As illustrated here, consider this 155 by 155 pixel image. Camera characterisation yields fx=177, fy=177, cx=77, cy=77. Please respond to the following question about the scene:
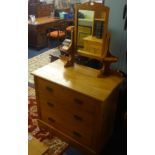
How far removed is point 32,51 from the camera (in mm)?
4227

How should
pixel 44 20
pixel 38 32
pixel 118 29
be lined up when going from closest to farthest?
pixel 118 29
pixel 38 32
pixel 44 20

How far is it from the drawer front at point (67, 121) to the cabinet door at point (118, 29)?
0.80 meters

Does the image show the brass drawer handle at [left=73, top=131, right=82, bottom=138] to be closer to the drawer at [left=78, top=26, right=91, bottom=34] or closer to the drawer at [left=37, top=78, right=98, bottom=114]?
the drawer at [left=37, top=78, right=98, bottom=114]

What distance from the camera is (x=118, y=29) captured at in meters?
1.86


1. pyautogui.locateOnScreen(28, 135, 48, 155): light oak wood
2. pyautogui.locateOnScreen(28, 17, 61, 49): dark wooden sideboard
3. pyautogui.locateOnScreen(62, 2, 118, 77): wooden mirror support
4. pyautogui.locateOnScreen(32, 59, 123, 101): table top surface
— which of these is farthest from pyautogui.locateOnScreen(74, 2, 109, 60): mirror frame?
pyautogui.locateOnScreen(28, 17, 61, 49): dark wooden sideboard

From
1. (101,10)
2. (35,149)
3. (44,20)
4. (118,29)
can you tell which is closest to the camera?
(35,149)

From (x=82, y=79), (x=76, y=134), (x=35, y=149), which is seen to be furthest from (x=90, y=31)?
(x=35, y=149)

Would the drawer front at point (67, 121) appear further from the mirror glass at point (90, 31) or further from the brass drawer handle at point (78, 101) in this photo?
the mirror glass at point (90, 31)

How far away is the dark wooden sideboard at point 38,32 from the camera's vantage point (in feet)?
13.3

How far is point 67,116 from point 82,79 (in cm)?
37

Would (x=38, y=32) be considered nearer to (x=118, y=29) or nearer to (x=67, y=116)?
(x=118, y=29)

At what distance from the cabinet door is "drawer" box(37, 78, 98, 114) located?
0.75 metres

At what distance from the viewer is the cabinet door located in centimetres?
179
